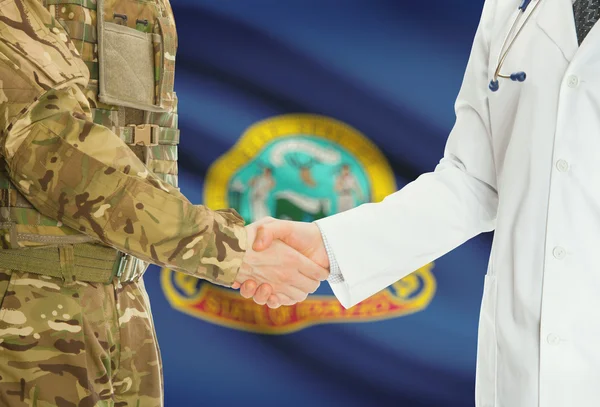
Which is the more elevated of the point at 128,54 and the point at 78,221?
the point at 128,54

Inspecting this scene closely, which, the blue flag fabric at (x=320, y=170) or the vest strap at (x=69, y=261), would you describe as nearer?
the vest strap at (x=69, y=261)

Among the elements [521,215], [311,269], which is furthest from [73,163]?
[521,215]

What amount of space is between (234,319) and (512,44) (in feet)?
4.81

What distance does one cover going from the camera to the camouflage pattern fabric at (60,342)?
53.2 inches

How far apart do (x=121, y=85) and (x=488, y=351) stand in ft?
2.72

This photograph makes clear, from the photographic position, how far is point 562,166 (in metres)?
1.26

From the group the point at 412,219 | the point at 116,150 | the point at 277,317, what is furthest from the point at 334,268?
the point at 277,317

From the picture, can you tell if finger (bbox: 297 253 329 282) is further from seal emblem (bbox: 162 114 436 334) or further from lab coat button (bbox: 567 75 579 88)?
seal emblem (bbox: 162 114 436 334)

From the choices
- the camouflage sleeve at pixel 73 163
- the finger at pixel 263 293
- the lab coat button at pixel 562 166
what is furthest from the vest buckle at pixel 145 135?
the lab coat button at pixel 562 166

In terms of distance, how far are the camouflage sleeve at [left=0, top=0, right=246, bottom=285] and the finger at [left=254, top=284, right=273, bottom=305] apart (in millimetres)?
229

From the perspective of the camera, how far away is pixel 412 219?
1534 mm

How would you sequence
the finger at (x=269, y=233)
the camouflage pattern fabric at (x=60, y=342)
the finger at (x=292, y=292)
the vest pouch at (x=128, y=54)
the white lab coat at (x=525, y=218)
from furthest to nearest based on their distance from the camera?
the finger at (x=292, y=292), the finger at (x=269, y=233), the vest pouch at (x=128, y=54), the camouflage pattern fabric at (x=60, y=342), the white lab coat at (x=525, y=218)

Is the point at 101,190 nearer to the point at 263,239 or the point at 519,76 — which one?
the point at 263,239

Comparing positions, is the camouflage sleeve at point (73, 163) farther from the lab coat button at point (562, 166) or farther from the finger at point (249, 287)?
the lab coat button at point (562, 166)
